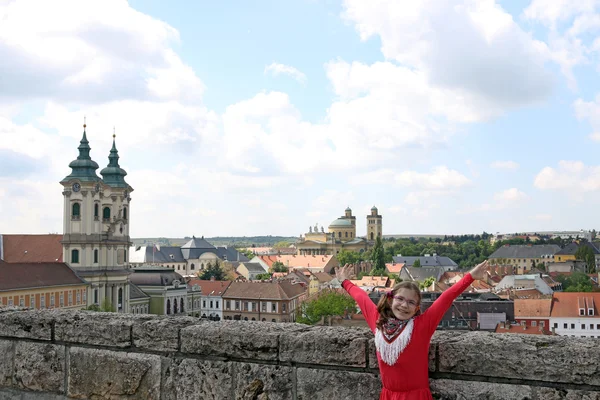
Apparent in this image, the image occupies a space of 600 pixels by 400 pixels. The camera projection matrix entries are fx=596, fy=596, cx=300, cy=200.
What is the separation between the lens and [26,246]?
6812cm

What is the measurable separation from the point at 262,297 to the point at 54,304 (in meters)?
23.6

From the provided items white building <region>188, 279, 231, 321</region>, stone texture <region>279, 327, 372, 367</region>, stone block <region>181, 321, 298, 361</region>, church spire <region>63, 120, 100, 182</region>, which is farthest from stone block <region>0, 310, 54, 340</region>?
white building <region>188, 279, 231, 321</region>

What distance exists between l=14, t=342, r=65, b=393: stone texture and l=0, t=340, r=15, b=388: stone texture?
0.17 ft

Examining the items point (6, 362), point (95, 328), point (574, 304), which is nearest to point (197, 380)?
point (95, 328)

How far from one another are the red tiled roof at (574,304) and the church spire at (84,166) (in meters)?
49.0

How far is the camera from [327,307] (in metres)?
59.7

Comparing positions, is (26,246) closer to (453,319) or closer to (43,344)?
(453,319)

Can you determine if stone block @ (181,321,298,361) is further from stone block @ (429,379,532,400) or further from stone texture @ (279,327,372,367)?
stone block @ (429,379,532,400)

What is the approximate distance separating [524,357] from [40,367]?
12.1 ft

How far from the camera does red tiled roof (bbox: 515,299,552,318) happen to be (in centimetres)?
5697

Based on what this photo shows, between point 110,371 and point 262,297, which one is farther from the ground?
point 110,371

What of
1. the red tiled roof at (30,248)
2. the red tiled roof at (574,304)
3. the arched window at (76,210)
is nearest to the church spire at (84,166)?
the arched window at (76,210)

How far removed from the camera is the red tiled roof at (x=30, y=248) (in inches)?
2621

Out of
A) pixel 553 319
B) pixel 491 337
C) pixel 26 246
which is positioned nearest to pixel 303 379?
pixel 491 337
